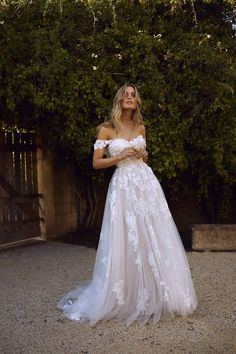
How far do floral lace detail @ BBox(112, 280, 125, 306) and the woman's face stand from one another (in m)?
1.44

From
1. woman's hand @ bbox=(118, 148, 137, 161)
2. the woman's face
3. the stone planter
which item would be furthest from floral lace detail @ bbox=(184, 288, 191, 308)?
the stone planter

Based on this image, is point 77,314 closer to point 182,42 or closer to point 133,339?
point 133,339

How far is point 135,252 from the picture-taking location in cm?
390

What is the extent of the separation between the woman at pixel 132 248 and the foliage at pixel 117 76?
8.45 ft

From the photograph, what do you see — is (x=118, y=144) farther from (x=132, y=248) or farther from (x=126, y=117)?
(x=132, y=248)

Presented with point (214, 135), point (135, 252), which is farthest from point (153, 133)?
point (135, 252)

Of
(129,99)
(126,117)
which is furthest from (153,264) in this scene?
(129,99)

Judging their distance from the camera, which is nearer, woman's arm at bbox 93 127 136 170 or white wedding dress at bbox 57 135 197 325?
white wedding dress at bbox 57 135 197 325

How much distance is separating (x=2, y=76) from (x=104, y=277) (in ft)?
12.1

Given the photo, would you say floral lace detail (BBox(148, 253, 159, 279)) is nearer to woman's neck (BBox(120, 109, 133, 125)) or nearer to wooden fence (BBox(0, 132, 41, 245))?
woman's neck (BBox(120, 109, 133, 125))

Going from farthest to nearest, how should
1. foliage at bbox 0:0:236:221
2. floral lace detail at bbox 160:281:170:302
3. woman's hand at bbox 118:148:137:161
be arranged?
foliage at bbox 0:0:236:221 < woman's hand at bbox 118:148:137:161 < floral lace detail at bbox 160:281:170:302

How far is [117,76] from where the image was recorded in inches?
273

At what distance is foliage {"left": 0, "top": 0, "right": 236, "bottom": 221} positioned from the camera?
657 cm

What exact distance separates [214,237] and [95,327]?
3.59 meters
